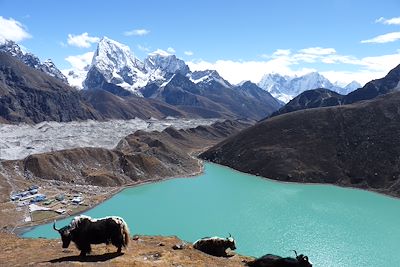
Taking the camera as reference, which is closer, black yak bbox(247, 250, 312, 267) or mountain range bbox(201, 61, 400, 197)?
black yak bbox(247, 250, 312, 267)

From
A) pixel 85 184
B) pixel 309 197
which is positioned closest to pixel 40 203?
pixel 85 184

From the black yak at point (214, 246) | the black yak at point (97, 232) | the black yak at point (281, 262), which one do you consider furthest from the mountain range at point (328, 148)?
the black yak at point (97, 232)

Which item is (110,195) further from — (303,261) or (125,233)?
(303,261)

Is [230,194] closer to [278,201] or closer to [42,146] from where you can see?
[278,201]

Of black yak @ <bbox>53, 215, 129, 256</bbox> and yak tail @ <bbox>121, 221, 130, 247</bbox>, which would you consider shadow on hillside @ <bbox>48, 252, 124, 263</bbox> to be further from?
yak tail @ <bbox>121, 221, 130, 247</bbox>

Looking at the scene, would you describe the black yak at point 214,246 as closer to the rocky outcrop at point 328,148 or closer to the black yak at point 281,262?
the black yak at point 281,262

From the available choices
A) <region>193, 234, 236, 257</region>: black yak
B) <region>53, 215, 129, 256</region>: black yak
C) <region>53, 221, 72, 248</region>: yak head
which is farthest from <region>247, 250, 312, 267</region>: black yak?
<region>53, 221, 72, 248</region>: yak head

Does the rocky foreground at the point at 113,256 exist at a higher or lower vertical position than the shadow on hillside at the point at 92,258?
lower
